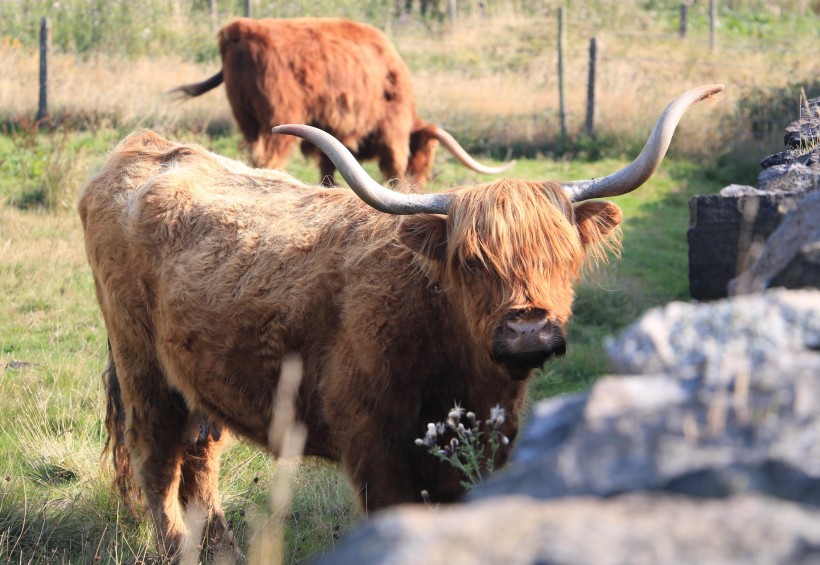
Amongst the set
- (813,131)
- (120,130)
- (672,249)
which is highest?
(813,131)

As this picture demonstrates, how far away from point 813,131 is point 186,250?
280cm

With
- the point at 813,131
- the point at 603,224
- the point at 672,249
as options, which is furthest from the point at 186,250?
the point at 672,249

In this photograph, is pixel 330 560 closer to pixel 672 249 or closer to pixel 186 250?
pixel 186 250

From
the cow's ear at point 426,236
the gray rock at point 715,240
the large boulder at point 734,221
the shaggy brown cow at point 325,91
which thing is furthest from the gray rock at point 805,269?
the shaggy brown cow at point 325,91

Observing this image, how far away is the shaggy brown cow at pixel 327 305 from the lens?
12.4 feet

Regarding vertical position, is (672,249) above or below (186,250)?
below

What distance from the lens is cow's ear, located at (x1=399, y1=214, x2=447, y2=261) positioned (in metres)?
3.94

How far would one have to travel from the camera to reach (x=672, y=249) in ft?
33.8

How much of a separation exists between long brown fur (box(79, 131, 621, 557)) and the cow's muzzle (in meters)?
0.04

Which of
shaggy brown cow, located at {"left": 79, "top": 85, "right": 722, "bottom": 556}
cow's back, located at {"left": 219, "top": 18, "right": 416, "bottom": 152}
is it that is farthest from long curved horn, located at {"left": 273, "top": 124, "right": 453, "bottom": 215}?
cow's back, located at {"left": 219, "top": 18, "right": 416, "bottom": 152}

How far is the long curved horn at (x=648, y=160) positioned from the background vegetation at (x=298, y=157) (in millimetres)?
445

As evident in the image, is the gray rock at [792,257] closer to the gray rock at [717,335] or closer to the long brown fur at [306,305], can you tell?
the gray rock at [717,335]

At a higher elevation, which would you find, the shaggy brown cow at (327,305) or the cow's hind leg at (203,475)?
the shaggy brown cow at (327,305)

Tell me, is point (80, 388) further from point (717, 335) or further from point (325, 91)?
point (325, 91)
